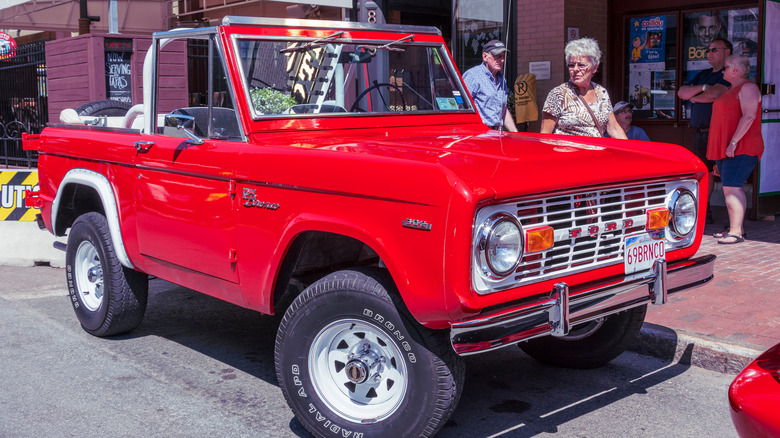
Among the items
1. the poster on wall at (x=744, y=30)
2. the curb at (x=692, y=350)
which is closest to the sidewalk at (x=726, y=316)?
the curb at (x=692, y=350)

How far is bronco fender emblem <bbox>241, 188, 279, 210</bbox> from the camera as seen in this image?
12.7 ft

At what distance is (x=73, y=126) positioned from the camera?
19.5 ft

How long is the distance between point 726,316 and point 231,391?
3222 mm

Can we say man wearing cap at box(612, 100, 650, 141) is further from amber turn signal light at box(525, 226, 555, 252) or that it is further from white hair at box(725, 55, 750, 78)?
amber turn signal light at box(525, 226, 555, 252)

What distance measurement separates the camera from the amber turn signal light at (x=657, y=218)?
3.87 meters

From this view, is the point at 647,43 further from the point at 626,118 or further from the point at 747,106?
Result: the point at 747,106

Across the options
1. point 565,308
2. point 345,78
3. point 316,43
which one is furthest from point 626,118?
point 565,308

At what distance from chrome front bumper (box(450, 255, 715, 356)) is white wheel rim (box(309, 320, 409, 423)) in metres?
0.42

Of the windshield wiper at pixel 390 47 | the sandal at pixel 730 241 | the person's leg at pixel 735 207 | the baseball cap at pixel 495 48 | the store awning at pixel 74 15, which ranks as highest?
the store awning at pixel 74 15

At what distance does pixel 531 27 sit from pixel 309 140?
8.22 meters

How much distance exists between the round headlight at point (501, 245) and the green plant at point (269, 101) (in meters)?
1.68

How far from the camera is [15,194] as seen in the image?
848 cm

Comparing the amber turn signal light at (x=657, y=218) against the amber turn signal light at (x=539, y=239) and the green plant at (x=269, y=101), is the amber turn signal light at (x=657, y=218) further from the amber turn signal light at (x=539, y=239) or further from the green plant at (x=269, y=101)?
the green plant at (x=269, y=101)

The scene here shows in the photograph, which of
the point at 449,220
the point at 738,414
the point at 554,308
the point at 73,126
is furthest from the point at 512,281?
the point at 73,126
